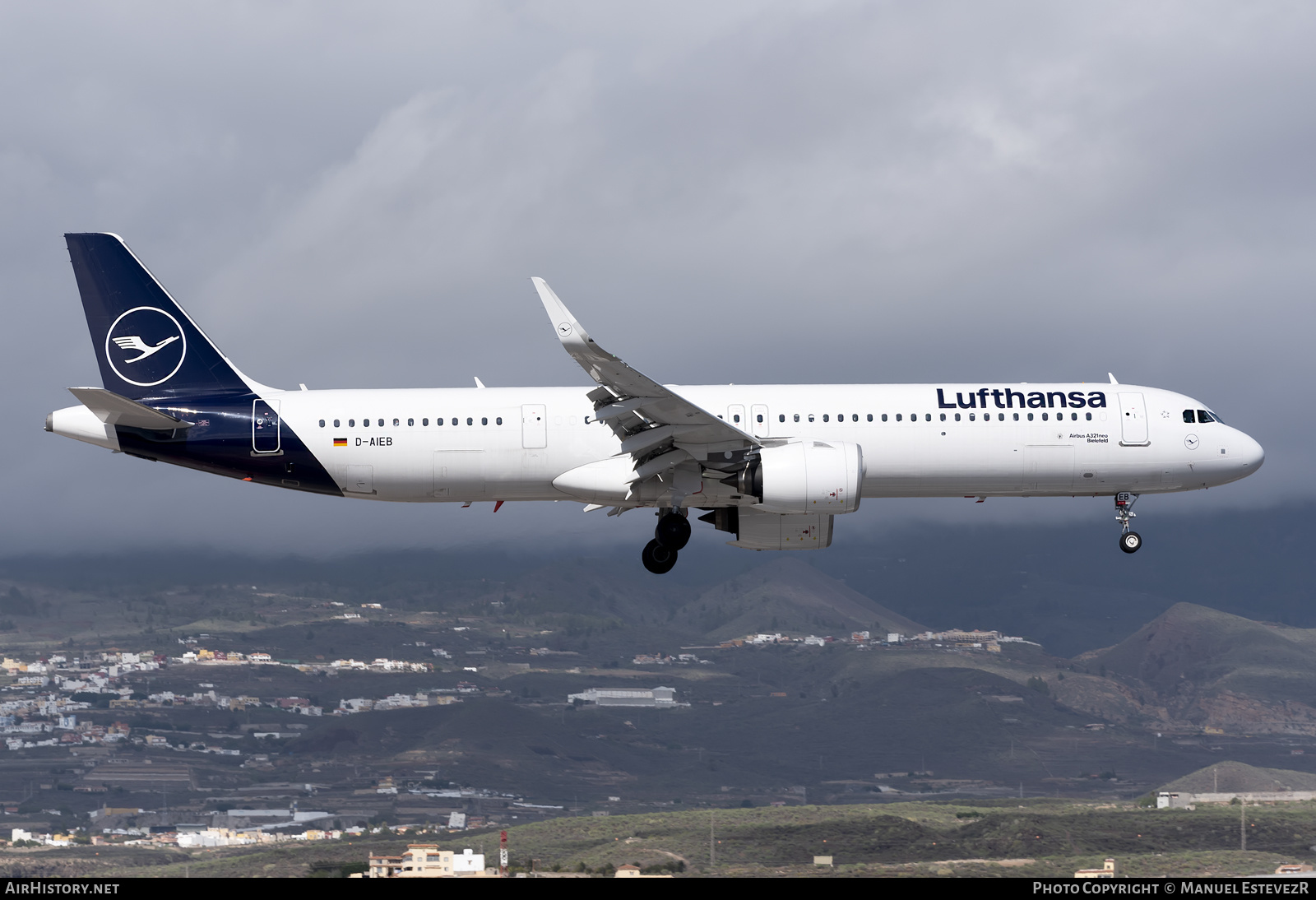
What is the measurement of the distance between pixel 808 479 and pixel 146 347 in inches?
774

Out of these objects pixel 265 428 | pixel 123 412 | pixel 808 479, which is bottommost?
pixel 808 479

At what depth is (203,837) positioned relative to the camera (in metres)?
139

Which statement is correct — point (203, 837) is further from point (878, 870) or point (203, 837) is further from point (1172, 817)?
point (1172, 817)

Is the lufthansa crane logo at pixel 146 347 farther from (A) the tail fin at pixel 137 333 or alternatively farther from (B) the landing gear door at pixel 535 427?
(B) the landing gear door at pixel 535 427

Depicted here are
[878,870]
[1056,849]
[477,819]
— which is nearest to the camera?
[878,870]

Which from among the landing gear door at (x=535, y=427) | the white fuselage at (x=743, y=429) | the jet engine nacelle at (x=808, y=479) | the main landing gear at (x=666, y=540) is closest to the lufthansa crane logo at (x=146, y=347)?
the white fuselage at (x=743, y=429)

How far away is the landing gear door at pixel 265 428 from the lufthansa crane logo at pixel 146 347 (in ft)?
11.8

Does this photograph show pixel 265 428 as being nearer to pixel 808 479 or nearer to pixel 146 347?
pixel 146 347

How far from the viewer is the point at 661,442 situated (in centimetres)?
3525

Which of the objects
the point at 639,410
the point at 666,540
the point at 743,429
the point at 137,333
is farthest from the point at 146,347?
the point at 743,429

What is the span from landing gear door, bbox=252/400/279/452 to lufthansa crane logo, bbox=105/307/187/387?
3.58 m

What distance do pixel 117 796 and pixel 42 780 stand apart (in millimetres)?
17246

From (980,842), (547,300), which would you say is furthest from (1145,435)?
(980,842)


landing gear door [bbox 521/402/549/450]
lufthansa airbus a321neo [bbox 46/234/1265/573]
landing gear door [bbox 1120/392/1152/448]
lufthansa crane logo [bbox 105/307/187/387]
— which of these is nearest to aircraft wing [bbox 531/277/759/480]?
lufthansa airbus a321neo [bbox 46/234/1265/573]
